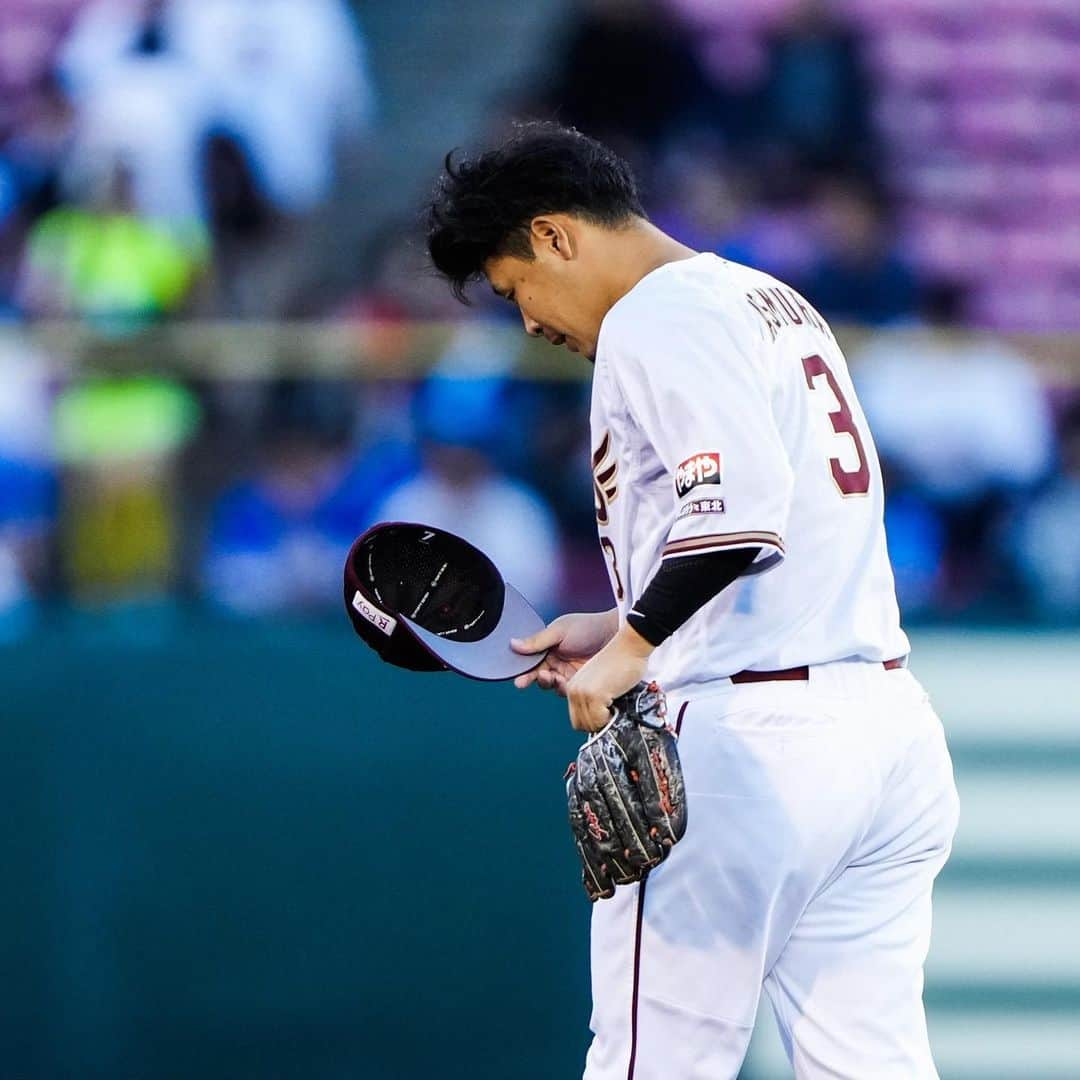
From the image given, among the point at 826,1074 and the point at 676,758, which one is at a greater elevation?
the point at 676,758

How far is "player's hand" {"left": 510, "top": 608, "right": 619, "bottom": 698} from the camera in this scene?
10.1 ft

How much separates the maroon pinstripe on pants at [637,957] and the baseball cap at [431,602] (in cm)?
37

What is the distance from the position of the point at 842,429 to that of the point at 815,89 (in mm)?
5666

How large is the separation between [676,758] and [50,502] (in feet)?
7.89

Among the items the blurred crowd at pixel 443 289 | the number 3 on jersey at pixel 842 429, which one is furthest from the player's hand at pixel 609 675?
the blurred crowd at pixel 443 289

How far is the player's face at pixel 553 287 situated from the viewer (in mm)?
2830

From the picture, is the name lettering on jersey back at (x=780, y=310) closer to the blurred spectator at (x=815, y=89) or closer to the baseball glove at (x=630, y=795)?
the baseball glove at (x=630, y=795)

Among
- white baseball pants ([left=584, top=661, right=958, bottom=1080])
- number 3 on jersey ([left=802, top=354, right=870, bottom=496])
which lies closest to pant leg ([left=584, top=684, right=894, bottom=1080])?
white baseball pants ([left=584, top=661, right=958, bottom=1080])

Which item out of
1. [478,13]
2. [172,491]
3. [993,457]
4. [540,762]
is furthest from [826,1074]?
[478,13]

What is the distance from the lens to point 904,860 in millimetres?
2912

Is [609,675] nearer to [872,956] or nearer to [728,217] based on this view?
[872,956]

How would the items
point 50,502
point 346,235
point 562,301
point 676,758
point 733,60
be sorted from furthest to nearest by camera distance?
point 733,60
point 346,235
point 50,502
point 562,301
point 676,758

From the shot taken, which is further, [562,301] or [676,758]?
[562,301]

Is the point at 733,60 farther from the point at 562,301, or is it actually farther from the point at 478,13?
the point at 562,301
